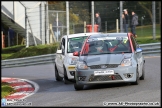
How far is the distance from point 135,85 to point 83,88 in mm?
1485

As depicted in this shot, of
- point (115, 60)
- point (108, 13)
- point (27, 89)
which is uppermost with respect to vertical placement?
point (108, 13)

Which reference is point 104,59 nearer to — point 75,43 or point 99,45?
point 99,45

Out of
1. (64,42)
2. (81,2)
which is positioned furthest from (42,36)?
(64,42)

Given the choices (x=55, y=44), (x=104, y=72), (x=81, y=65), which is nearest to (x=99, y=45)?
(x=81, y=65)

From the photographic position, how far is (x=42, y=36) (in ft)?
99.1

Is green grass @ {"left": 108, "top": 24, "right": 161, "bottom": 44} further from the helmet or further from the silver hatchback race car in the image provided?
the silver hatchback race car

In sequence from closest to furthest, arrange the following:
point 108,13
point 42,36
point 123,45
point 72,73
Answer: point 123,45
point 72,73
point 108,13
point 42,36

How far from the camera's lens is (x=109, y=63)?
503 inches

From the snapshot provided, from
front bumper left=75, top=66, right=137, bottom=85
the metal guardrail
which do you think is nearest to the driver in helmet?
front bumper left=75, top=66, right=137, bottom=85

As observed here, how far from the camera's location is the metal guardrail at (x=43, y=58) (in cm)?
2254

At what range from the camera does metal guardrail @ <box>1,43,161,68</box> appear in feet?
74.0

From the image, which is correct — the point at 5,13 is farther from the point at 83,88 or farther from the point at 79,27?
the point at 83,88

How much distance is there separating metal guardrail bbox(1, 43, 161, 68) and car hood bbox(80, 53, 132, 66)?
948 centimetres

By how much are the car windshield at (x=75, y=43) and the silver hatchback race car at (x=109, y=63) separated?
6.89ft
